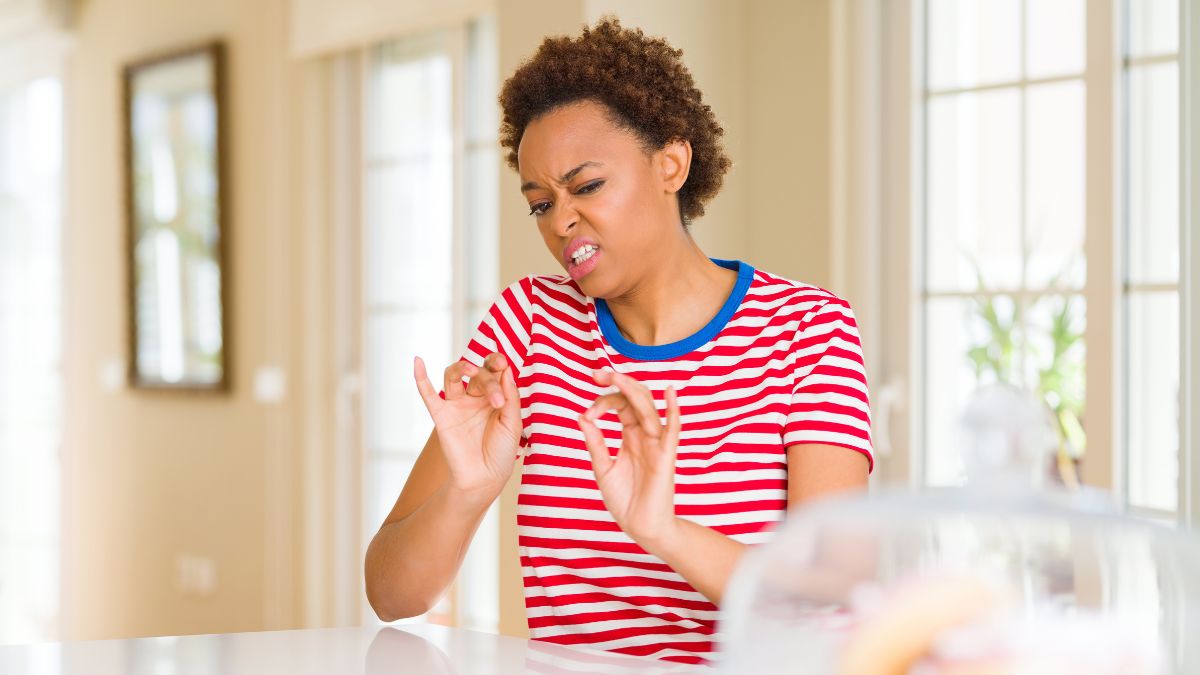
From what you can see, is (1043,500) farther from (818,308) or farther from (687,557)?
(818,308)

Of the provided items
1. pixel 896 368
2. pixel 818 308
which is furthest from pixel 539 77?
pixel 896 368

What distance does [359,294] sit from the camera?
378cm

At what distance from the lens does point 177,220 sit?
165 inches

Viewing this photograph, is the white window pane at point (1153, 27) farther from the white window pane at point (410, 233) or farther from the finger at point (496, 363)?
the white window pane at point (410, 233)

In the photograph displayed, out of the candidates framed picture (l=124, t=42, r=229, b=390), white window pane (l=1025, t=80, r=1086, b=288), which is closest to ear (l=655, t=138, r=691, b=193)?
white window pane (l=1025, t=80, r=1086, b=288)

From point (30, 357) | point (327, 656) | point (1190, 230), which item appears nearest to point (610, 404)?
point (327, 656)

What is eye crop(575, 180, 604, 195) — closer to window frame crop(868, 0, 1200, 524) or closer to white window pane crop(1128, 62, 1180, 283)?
window frame crop(868, 0, 1200, 524)

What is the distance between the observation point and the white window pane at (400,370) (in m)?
3.56

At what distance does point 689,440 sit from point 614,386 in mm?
170

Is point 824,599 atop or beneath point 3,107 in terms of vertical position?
beneath

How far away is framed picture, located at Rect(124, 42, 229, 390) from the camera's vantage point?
4023 mm

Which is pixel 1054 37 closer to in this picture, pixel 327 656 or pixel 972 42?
pixel 972 42

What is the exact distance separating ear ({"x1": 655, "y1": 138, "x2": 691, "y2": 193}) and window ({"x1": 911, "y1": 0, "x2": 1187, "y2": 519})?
3.46 feet

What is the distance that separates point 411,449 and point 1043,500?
124 inches
